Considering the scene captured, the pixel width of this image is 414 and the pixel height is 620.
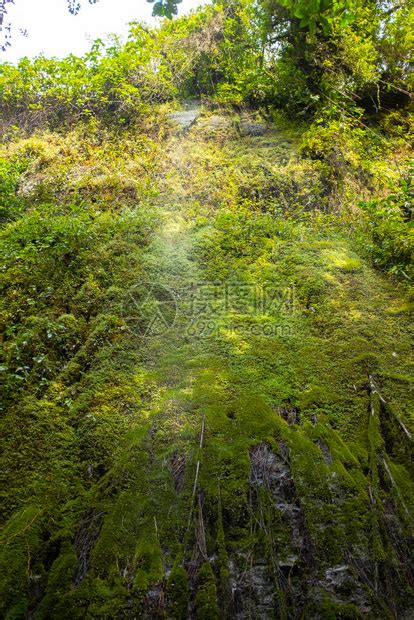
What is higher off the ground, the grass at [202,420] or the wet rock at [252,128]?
the wet rock at [252,128]

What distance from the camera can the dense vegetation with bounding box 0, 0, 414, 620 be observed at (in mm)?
2215

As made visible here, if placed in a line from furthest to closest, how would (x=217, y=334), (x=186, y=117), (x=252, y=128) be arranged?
(x=186, y=117) < (x=252, y=128) < (x=217, y=334)

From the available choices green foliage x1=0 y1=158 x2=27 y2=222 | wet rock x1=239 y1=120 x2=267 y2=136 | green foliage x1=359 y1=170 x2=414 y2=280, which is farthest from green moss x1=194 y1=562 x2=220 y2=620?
wet rock x1=239 y1=120 x2=267 y2=136

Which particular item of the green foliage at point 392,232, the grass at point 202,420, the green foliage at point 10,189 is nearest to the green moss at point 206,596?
the grass at point 202,420

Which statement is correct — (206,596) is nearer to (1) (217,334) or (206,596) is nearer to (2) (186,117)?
(1) (217,334)

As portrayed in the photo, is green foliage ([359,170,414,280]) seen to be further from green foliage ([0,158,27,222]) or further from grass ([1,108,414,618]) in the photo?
green foliage ([0,158,27,222])

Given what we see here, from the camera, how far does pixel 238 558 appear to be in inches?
90.4

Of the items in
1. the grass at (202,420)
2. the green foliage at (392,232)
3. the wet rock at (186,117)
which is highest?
the wet rock at (186,117)

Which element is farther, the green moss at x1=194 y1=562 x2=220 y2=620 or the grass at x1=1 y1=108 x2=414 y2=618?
the grass at x1=1 y1=108 x2=414 y2=618

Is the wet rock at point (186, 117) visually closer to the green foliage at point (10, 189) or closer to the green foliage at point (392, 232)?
the green foliage at point (10, 189)

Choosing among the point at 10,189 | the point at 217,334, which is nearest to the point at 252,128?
the point at 10,189

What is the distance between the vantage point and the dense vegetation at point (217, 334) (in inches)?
87.2

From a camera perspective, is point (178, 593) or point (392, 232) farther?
point (392, 232)

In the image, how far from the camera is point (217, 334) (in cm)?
428
